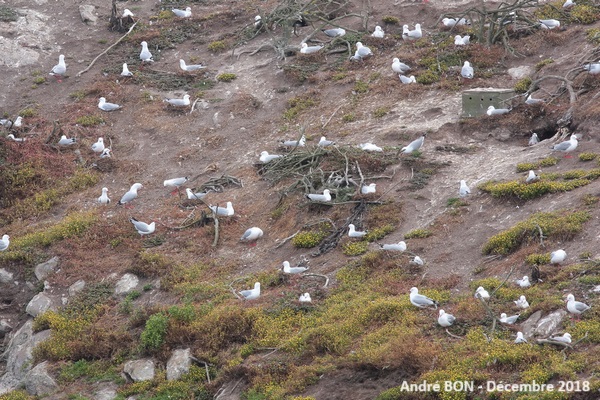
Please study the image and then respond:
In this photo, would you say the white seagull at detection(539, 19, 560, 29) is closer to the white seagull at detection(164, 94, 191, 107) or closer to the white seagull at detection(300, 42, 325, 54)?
the white seagull at detection(300, 42, 325, 54)

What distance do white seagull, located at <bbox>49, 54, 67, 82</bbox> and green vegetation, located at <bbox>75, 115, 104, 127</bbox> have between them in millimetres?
2823

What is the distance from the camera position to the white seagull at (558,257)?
1652 cm

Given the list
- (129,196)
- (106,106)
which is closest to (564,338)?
(129,196)

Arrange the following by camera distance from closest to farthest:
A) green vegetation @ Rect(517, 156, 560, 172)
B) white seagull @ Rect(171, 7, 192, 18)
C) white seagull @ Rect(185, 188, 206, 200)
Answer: green vegetation @ Rect(517, 156, 560, 172), white seagull @ Rect(185, 188, 206, 200), white seagull @ Rect(171, 7, 192, 18)

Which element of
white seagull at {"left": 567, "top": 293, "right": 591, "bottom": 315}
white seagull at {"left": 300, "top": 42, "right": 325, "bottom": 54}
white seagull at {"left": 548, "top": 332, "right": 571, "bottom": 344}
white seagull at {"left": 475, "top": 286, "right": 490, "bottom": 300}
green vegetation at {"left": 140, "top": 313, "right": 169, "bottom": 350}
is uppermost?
white seagull at {"left": 548, "top": 332, "right": 571, "bottom": 344}

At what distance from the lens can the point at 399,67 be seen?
86.8 feet

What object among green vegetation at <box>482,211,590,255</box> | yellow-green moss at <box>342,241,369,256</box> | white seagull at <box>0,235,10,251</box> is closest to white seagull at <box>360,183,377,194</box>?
yellow-green moss at <box>342,241,369,256</box>

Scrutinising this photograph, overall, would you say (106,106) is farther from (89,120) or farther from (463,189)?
(463,189)

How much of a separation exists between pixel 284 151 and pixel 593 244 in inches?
371

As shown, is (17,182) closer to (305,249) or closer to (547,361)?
(305,249)

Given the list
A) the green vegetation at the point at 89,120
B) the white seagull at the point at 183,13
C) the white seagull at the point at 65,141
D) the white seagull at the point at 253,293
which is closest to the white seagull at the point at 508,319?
the white seagull at the point at 253,293

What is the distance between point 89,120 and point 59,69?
3.14m

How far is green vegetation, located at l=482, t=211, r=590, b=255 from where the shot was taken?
57.2ft

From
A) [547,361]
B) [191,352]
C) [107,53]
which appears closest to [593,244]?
[547,361]
